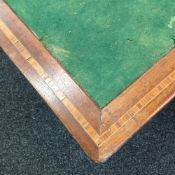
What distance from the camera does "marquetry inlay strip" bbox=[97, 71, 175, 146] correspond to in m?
0.76

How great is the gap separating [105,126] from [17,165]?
624 mm

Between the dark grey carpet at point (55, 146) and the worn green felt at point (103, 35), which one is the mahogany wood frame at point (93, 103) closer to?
the worn green felt at point (103, 35)

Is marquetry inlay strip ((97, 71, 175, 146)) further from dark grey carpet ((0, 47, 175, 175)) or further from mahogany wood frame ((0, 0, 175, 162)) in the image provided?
dark grey carpet ((0, 47, 175, 175))

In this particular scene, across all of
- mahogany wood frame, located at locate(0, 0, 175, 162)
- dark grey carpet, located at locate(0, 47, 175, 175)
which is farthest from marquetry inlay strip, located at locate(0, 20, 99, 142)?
dark grey carpet, located at locate(0, 47, 175, 175)

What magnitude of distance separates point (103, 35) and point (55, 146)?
1.87ft

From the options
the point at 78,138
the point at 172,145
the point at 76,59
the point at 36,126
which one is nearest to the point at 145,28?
the point at 76,59

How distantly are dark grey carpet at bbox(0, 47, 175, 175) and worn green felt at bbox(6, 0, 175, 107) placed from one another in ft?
1.59

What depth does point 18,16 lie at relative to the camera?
925mm

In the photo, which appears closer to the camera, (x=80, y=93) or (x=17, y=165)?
(x=80, y=93)

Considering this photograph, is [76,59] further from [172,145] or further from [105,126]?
[172,145]

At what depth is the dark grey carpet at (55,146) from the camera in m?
1.22

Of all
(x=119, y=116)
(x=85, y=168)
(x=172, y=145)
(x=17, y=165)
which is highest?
(x=119, y=116)

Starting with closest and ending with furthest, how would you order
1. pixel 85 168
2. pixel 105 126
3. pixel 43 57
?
Result: pixel 105 126
pixel 43 57
pixel 85 168

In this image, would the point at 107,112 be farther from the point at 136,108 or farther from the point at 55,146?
the point at 55,146
